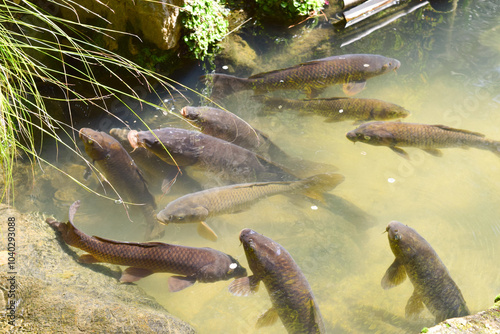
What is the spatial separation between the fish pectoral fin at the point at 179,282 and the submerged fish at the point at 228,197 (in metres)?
0.63

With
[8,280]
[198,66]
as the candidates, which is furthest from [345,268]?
[198,66]

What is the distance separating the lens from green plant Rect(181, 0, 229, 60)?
6.00m

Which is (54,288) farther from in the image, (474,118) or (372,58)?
(474,118)

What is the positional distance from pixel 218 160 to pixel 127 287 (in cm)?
181

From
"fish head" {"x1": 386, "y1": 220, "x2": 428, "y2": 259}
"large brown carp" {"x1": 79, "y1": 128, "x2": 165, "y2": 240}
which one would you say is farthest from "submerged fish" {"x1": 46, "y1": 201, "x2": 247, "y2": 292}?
"fish head" {"x1": 386, "y1": 220, "x2": 428, "y2": 259}

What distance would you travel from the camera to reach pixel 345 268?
12.8 feet

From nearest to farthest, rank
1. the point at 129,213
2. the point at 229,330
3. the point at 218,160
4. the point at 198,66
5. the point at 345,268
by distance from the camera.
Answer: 1. the point at 229,330
2. the point at 345,268
3. the point at 129,213
4. the point at 218,160
5. the point at 198,66

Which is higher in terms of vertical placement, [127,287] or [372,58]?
[372,58]

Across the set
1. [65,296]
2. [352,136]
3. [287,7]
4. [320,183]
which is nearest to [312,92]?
[352,136]

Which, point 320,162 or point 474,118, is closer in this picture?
point 320,162

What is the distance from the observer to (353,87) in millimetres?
5613

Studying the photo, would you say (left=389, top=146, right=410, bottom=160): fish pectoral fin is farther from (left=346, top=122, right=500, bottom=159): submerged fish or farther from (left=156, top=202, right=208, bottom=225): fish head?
(left=156, top=202, right=208, bottom=225): fish head

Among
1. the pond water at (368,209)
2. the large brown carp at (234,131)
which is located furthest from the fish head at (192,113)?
the pond water at (368,209)

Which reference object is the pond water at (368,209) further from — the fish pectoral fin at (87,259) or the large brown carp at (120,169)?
the fish pectoral fin at (87,259)
